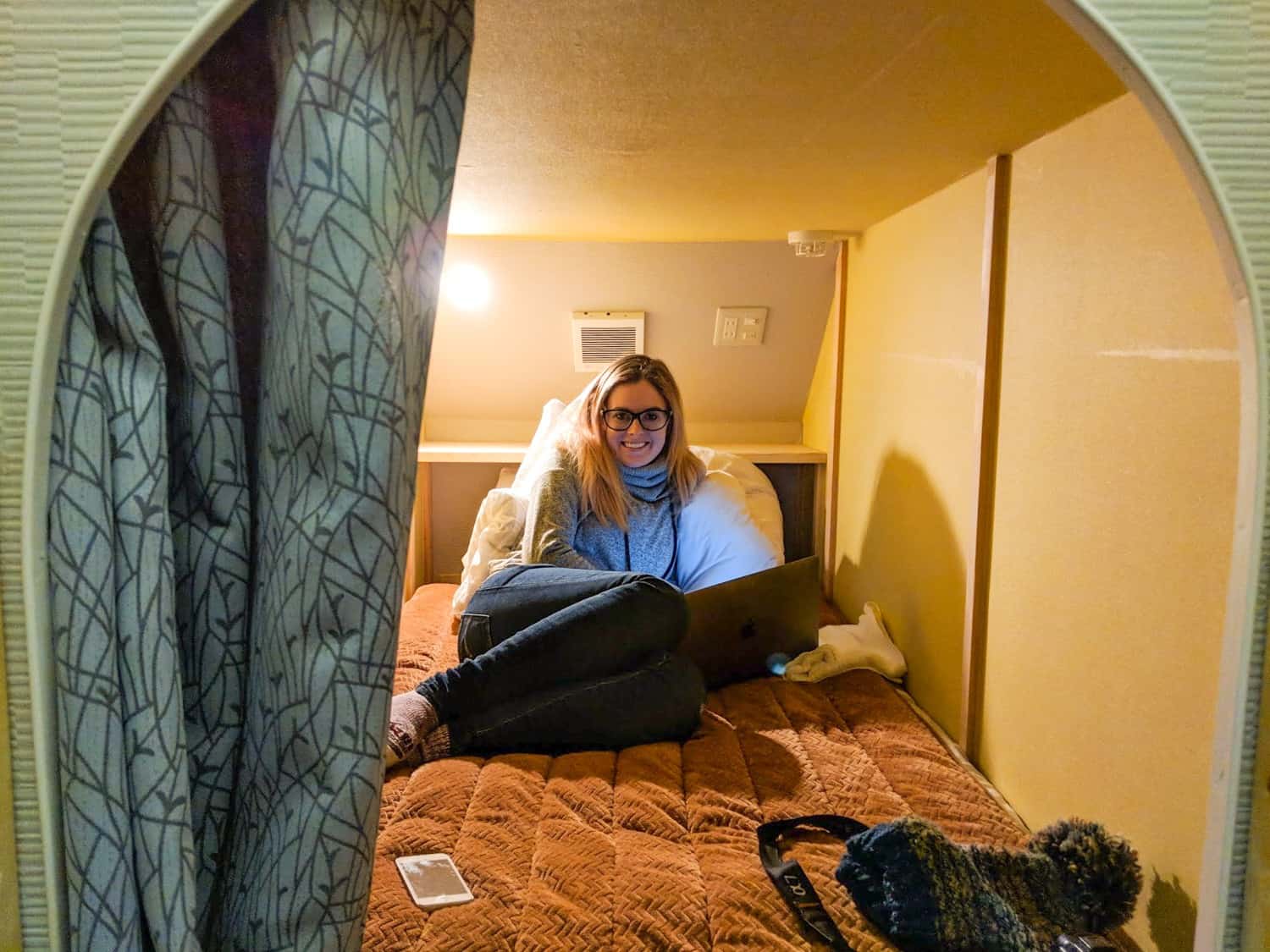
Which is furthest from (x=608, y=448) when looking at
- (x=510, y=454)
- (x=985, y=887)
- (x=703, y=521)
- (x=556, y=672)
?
(x=985, y=887)

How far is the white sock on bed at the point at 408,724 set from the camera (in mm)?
1532

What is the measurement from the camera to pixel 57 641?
68 cm

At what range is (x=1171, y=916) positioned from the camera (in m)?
1.17

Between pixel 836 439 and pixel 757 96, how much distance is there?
5.50 ft

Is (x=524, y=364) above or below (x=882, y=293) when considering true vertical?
below

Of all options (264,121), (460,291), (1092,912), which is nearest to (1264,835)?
(1092,912)

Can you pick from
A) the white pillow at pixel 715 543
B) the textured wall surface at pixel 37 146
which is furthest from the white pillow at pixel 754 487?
the textured wall surface at pixel 37 146

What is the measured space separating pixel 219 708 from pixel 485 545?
176 centimetres

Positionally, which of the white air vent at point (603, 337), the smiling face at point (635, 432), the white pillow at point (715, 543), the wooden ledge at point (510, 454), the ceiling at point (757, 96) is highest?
the ceiling at point (757, 96)

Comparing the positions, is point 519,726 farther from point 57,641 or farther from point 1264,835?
point 1264,835

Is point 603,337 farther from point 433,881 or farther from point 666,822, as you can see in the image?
point 433,881

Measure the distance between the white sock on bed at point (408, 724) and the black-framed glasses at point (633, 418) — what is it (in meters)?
0.91

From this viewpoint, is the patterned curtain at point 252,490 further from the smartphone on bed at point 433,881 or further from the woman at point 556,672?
the woman at point 556,672

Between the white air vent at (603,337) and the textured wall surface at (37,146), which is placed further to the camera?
the white air vent at (603,337)
